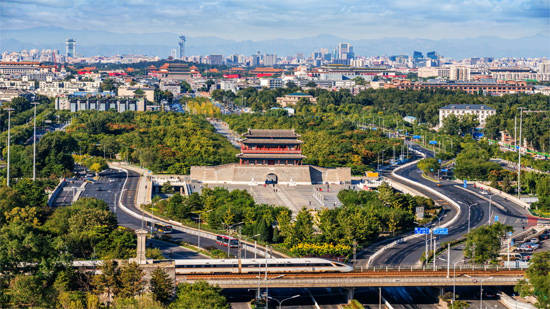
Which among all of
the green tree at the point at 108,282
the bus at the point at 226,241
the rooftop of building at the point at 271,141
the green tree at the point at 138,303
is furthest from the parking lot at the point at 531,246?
the rooftop of building at the point at 271,141

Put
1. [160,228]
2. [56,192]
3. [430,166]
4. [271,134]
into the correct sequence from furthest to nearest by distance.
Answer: [430,166], [271,134], [56,192], [160,228]

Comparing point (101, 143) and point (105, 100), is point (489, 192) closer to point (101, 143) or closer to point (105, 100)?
point (101, 143)

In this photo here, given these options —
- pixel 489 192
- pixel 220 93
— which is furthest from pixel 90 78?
pixel 489 192

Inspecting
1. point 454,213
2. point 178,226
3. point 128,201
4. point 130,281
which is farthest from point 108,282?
point 454,213

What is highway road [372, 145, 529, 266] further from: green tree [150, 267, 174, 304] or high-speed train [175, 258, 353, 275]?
green tree [150, 267, 174, 304]

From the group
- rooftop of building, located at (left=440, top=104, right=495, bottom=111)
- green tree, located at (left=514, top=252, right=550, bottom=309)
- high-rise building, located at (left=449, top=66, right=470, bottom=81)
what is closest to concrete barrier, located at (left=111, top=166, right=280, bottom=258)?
green tree, located at (left=514, top=252, right=550, bottom=309)

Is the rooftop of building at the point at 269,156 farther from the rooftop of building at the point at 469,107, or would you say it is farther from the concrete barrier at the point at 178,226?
the rooftop of building at the point at 469,107

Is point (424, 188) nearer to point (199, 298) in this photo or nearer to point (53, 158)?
point (53, 158)
